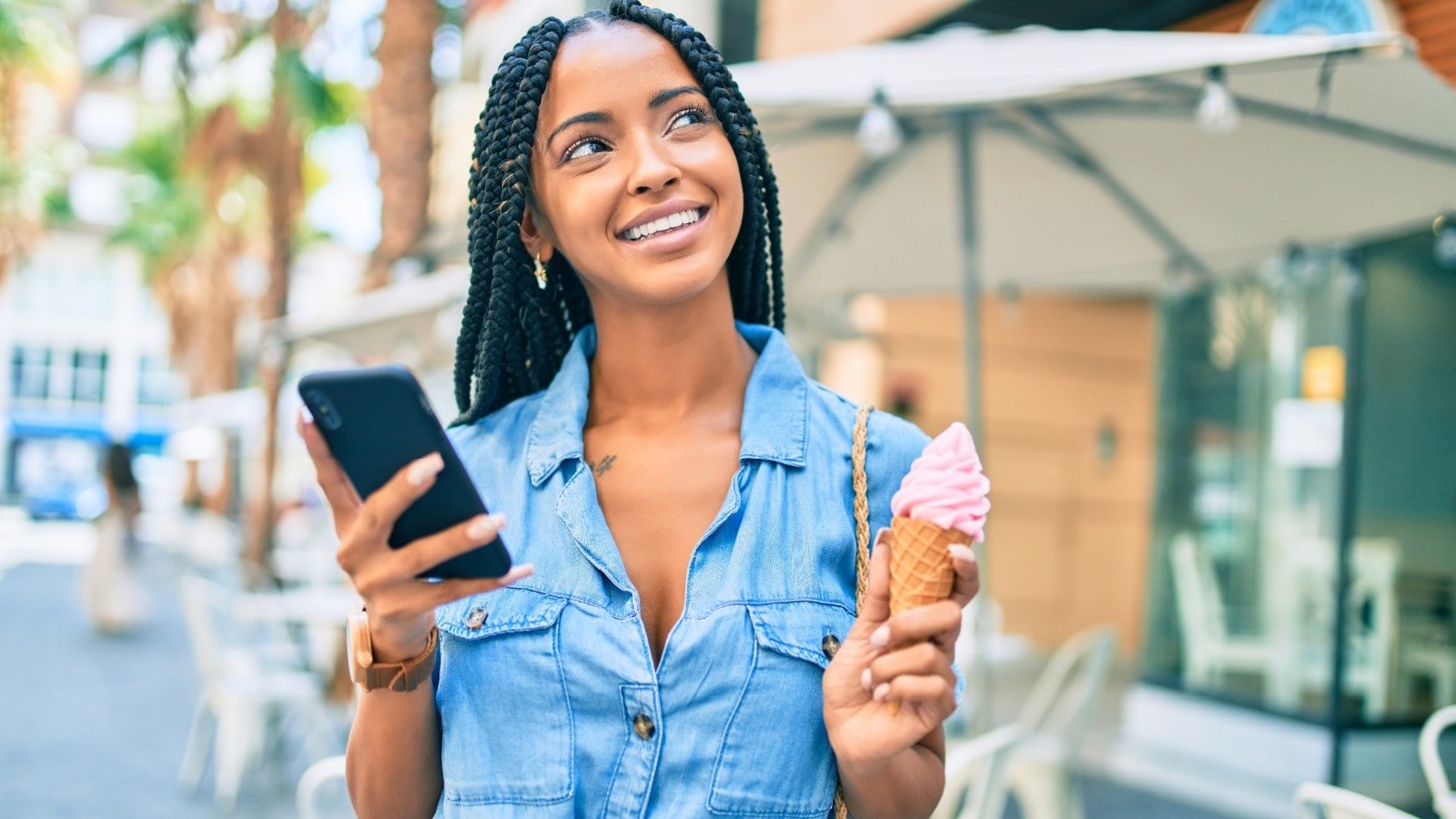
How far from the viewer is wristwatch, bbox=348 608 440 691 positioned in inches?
52.5

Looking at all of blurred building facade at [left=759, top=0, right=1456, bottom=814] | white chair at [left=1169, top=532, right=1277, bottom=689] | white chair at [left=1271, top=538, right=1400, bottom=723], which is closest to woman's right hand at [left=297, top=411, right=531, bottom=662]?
blurred building facade at [left=759, top=0, right=1456, bottom=814]

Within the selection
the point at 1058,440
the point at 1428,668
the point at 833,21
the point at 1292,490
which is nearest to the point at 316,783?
the point at 1428,668

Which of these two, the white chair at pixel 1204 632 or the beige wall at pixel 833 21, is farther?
the beige wall at pixel 833 21

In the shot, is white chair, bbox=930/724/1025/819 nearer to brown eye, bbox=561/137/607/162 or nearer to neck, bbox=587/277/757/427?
neck, bbox=587/277/757/427

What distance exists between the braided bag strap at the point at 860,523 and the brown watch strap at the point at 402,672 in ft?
1.64

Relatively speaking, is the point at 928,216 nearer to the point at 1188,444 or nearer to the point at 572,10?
the point at 572,10

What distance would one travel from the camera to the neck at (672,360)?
1.60 meters

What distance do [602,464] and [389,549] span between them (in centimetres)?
41

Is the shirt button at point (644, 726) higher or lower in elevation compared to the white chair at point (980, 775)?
higher

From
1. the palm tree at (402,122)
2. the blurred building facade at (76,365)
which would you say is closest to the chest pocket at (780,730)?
the palm tree at (402,122)

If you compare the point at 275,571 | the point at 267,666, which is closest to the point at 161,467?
the point at 275,571

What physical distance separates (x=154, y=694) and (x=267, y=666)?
3.36m

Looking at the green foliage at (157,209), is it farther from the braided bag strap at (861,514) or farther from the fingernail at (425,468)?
the fingernail at (425,468)

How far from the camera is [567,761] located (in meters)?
1.41
